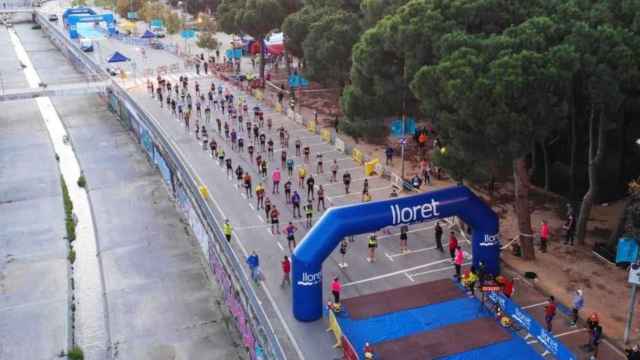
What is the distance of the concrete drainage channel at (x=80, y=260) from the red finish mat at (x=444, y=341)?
12.0 m

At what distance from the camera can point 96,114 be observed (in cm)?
6488

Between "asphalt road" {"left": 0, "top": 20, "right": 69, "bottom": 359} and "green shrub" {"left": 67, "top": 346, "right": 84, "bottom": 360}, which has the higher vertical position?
"asphalt road" {"left": 0, "top": 20, "right": 69, "bottom": 359}

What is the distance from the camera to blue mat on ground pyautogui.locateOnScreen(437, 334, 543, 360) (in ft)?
71.6

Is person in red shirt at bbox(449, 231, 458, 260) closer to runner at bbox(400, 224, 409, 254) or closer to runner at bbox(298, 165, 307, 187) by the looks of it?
runner at bbox(400, 224, 409, 254)

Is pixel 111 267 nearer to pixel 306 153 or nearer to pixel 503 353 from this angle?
pixel 306 153

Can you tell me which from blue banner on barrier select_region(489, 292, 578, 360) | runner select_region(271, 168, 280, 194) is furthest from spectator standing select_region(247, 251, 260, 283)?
runner select_region(271, 168, 280, 194)

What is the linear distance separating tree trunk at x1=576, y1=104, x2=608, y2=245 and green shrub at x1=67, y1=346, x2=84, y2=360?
20.8m

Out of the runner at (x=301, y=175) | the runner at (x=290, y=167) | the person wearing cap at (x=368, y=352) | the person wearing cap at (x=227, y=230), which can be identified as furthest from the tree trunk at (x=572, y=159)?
the person wearing cap at (x=368, y=352)

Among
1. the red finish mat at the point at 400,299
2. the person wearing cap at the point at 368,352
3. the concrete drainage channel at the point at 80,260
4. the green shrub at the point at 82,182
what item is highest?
the person wearing cap at the point at 368,352

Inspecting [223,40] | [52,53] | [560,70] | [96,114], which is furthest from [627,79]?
[52,53]

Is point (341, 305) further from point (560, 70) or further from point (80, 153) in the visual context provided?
point (80, 153)

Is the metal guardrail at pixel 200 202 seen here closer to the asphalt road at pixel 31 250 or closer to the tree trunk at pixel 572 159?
the asphalt road at pixel 31 250

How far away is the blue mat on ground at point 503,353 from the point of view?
2183cm

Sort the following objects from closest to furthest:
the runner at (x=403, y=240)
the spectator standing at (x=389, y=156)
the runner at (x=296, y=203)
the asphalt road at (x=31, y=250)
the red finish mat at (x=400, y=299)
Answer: the red finish mat at (x=400, y=299)
the asphalt road at (x=31, y=250)
the runner at (x=403, y=240)
the runner at (x=296, y=203)
the spectator standing at (x=389, y=156)
